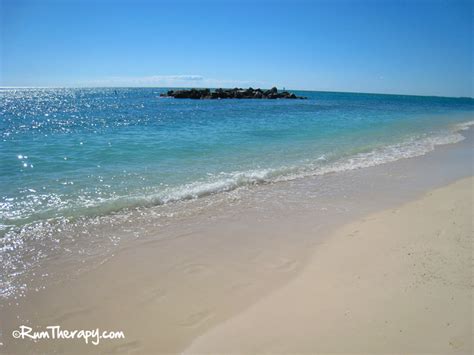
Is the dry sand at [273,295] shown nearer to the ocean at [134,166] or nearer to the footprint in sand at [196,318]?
the footprint in sand at [196,318]

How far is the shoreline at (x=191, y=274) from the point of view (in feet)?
Answer: 13.0

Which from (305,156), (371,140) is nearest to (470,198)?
(305,156)

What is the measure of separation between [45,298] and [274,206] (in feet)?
17.6

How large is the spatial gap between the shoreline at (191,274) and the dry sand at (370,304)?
10.7 inches

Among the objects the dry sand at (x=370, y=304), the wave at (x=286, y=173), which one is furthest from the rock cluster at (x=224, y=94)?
the dry sand at (x=370, y=304)

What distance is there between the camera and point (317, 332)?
12.0 feet

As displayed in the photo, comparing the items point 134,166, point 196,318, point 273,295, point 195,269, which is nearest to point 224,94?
point 134,166

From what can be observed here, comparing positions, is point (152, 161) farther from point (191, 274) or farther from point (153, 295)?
point (153, 295)

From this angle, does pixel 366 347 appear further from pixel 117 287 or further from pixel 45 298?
pixel 45 298

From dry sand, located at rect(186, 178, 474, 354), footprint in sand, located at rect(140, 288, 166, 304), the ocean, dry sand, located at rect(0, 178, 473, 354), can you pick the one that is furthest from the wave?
dry sand, located at rect(186, 178, 474, 354)

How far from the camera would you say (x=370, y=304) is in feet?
→ 13.4

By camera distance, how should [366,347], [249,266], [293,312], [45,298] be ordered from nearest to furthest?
[366,347] → [293,312] → [45,298] → [249,266]

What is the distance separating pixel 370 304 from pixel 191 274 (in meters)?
2.74

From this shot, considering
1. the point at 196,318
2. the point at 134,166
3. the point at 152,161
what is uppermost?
the point at 152,161
